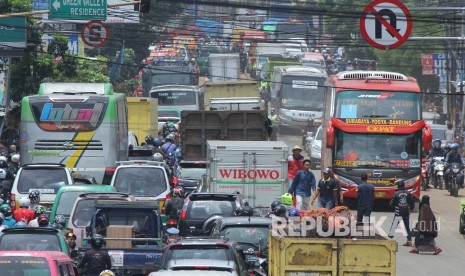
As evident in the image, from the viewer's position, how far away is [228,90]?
54219 millimetres

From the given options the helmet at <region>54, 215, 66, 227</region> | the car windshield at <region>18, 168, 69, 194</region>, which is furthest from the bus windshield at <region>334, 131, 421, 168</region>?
the helmet at <region>54, 215, 66, 227</region>

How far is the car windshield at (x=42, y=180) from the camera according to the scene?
28.2 m

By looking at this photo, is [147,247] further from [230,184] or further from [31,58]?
[31,58]

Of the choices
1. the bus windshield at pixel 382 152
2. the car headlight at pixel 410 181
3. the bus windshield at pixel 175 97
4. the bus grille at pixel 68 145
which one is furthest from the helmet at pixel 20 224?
the bus windshield at pixel 175 97

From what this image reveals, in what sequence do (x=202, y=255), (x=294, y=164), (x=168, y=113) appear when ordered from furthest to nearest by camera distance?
(x=168, y=113) < (x=294, y=164) < (x=202, y=255)

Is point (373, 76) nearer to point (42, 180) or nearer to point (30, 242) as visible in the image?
point (42, 180)

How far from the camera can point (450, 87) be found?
68125 mm

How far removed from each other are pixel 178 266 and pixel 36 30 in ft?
100

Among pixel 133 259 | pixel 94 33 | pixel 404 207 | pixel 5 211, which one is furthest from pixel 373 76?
pixel 94 33

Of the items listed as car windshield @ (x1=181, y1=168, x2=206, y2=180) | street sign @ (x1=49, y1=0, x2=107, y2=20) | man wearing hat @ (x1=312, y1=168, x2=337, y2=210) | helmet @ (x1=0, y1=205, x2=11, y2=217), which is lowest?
car windshield @ (x1=181, y1=168, x2=206, y2=180)

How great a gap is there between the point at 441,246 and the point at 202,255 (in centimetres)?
1148

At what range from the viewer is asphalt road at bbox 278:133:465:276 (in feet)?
76.8

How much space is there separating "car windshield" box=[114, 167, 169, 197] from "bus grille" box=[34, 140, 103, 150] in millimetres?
3901

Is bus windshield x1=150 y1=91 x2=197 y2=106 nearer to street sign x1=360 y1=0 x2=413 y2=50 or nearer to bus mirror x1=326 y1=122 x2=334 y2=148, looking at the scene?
bus mirror x1=326 y1=122 x2=334 y2=148
